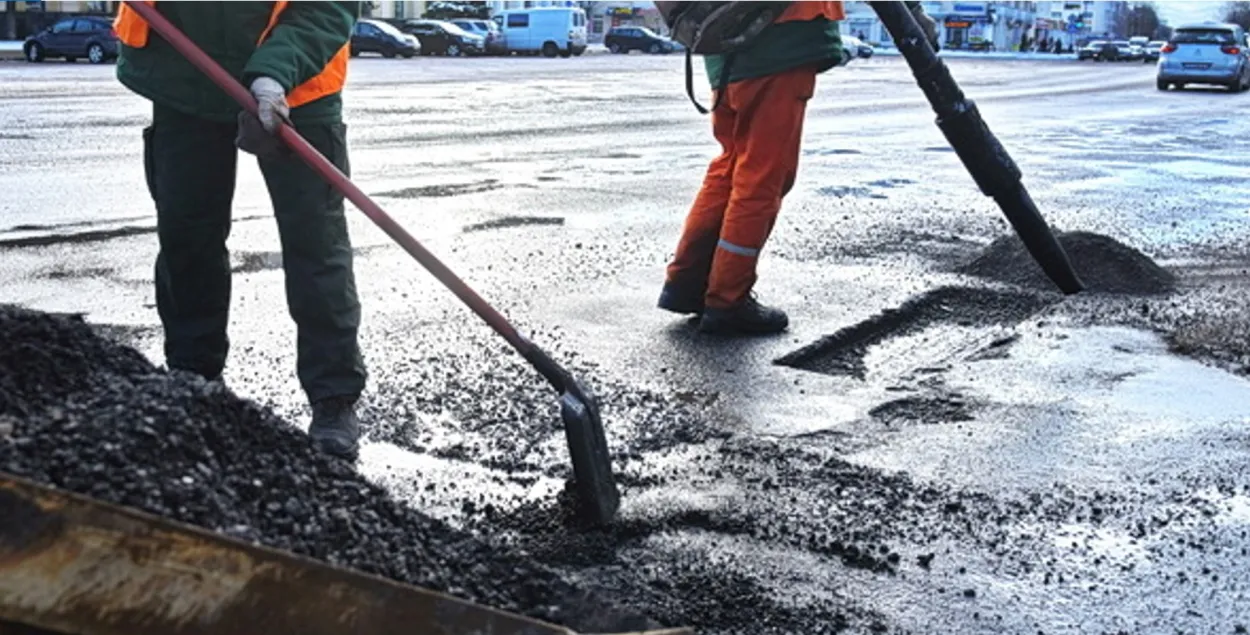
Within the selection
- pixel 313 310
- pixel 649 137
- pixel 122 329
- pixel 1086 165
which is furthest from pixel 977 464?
pixel 649 137

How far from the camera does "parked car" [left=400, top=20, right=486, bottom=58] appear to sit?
4881cm

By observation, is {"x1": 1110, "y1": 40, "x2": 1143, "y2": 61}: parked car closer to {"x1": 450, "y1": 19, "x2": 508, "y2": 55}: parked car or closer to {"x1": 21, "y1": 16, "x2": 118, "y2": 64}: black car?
{"x1": 450, "y1": 19, "x2": 508, "y2": 55}: parked car

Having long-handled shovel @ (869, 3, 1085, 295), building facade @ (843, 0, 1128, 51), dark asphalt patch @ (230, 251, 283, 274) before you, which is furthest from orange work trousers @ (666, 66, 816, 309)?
building facade @ (843, 0, 1128, 51)

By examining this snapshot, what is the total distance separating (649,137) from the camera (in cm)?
1364

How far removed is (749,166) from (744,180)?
59 millimetres

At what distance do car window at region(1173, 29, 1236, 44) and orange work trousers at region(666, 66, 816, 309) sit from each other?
1049 inches

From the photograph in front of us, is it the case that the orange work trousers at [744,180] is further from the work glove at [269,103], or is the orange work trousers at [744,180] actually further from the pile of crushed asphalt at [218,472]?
the pile of crushed asphalt at [218,472]

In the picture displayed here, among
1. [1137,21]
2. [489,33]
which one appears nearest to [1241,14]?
[1137,21]

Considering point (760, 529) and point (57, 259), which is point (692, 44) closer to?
point (760, 529)

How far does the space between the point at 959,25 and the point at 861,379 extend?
86471 millimetres

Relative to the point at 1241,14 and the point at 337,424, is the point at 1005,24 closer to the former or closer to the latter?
the point at 1241,14

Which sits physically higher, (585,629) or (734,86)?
(734,86)

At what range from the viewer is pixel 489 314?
326 cm

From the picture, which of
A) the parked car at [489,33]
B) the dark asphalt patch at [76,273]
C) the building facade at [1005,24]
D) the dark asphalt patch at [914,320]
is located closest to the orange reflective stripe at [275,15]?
the dark asphalt patch at [914,320]
